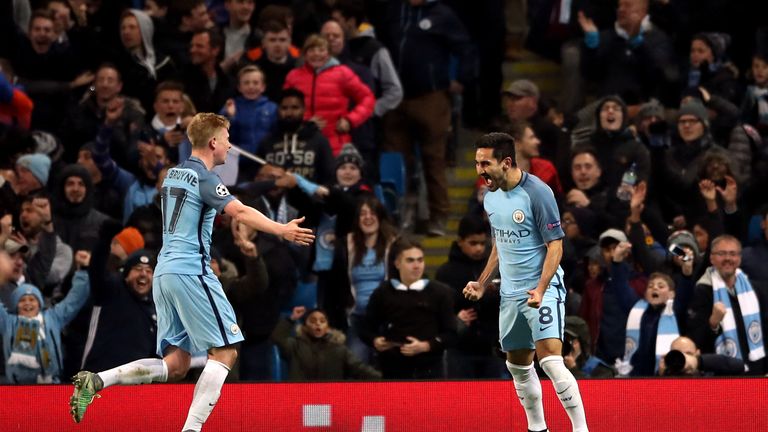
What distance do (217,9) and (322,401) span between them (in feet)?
23.0

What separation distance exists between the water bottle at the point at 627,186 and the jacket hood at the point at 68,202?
14.7ft

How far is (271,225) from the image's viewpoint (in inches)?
347

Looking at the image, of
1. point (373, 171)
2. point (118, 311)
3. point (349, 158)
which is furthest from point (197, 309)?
point (373, 171)

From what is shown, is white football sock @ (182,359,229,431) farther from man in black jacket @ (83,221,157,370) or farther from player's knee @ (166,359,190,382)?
man in black jacket @ (83,221,157,370)

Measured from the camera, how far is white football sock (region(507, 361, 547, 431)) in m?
9.74

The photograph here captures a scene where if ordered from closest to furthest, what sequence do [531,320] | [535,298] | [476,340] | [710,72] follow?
1. [535,298]
2. [531,320]
3. [476,340]
4. [710,72]

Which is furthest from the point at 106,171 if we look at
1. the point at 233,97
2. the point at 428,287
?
the point at 428,287

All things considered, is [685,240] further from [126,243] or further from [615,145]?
[126,243]

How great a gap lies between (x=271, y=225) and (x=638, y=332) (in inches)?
161

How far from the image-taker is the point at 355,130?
14.8 m

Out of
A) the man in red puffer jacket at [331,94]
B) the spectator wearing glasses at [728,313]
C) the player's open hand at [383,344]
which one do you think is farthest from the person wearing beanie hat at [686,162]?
the player's open hand at [383,344]

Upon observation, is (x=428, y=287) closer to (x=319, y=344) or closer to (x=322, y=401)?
(x=319, y=344)

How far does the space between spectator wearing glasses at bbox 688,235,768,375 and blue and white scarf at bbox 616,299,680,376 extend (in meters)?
0.22

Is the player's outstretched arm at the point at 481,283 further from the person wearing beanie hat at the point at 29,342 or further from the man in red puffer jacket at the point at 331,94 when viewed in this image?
the man in red puffer jacket at the point at 331,94
